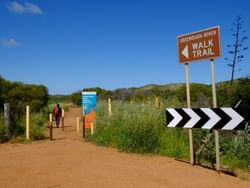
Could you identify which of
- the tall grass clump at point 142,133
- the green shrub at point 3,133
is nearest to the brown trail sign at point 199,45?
the tall grass clump at point 142,133

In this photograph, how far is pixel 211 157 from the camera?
10.2 m

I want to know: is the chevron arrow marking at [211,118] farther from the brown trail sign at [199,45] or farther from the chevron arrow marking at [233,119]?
the brown trail sign at [199,45]

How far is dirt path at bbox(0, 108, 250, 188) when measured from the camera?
24.3ft

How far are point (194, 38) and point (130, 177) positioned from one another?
394 cm

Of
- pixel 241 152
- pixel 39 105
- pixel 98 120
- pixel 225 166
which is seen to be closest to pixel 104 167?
pixel 225 166

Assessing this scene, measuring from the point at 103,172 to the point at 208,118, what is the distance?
8.73ft

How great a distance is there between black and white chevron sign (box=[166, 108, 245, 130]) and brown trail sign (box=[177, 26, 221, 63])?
1.31 metres

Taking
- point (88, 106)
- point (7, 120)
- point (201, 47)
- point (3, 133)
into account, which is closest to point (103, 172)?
point (201, 47)

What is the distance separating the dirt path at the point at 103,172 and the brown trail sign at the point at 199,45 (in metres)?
2.64

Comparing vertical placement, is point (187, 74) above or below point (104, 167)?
above

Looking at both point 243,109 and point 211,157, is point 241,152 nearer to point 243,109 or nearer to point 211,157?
point 211,157

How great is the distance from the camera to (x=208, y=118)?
8922 millimetres

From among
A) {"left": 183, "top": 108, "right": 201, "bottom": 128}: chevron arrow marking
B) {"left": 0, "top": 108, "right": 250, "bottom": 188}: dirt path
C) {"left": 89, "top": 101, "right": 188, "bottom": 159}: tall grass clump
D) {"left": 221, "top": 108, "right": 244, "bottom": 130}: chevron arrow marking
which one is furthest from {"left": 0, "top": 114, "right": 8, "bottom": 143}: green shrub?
{"left": 221, "top": 108, "right": 244, "bottom": 130}: chevron arrow marking

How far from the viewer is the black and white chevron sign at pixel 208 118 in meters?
8.30
